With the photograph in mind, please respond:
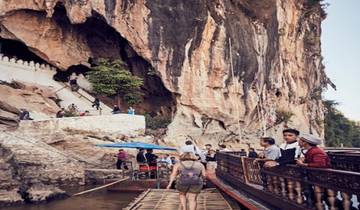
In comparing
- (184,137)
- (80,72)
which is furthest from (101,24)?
(184,137)

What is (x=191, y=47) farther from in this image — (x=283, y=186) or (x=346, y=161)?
(x=283, y=186)

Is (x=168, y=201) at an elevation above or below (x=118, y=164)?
below

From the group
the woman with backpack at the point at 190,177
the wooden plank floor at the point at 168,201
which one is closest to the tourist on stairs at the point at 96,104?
the wooden plank floor at the point at 168,201

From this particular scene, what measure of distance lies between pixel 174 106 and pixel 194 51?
4.15 metres

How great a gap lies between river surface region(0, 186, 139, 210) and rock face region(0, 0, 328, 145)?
10156 millimetres

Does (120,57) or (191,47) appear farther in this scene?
(120,57)

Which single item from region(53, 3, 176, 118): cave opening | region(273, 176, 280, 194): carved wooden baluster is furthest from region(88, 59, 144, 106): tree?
region(273, 176, 280, 194): carved wooden baluster

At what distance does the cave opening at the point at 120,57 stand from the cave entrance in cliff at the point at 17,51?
2.39 meters

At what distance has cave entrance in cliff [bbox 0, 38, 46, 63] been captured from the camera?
97.5 feet

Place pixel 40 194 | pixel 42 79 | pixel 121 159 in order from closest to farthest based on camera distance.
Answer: pixel 40 194
pixel 121 159
pixel 42 79

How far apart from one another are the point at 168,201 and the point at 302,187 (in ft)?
17.5

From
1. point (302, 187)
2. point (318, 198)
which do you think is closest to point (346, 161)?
point (302, 187)

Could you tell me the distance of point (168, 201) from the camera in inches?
408

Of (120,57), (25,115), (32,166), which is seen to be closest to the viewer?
(32,166)
